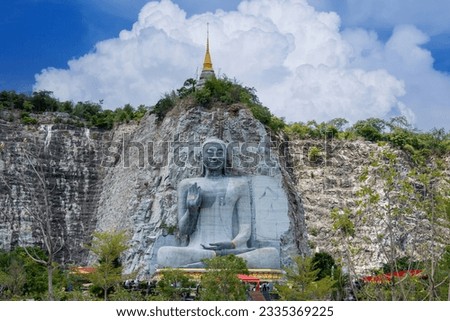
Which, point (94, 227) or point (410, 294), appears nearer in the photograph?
point (410, 294)

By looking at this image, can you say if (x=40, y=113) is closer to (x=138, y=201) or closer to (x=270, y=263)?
(x=138, y=201)

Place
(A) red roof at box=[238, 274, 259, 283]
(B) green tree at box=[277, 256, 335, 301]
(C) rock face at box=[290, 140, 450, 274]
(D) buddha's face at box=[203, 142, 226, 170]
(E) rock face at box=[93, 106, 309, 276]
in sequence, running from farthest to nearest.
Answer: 1. (C) rock face at box=[290, 140, 450, 274]
2. (E) rock face at box=[93, 106, 309, 276]
3. (D) buddha's face at box=[203, 142, 226, 170]
4. (A) red roof at box=[238, 274, 259, 283]
5. (B) green tree at box=[277, 256, 335, 301]

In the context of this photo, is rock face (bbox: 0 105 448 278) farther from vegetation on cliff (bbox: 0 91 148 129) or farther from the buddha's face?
the buddha's face

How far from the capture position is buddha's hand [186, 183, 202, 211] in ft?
108

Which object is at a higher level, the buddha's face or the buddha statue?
the buddha's face

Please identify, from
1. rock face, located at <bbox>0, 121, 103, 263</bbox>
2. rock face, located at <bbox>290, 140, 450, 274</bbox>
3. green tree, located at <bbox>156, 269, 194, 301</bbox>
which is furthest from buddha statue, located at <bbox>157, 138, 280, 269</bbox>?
rock face, located at <bbox>290, 140, 450, 274</bbox>

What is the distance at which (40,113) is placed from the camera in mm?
44812

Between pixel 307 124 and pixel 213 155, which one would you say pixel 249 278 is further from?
pixel 307 124

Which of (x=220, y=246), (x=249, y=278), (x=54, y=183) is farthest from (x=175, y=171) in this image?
(x=249, y=278)

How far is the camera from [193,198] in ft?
108
